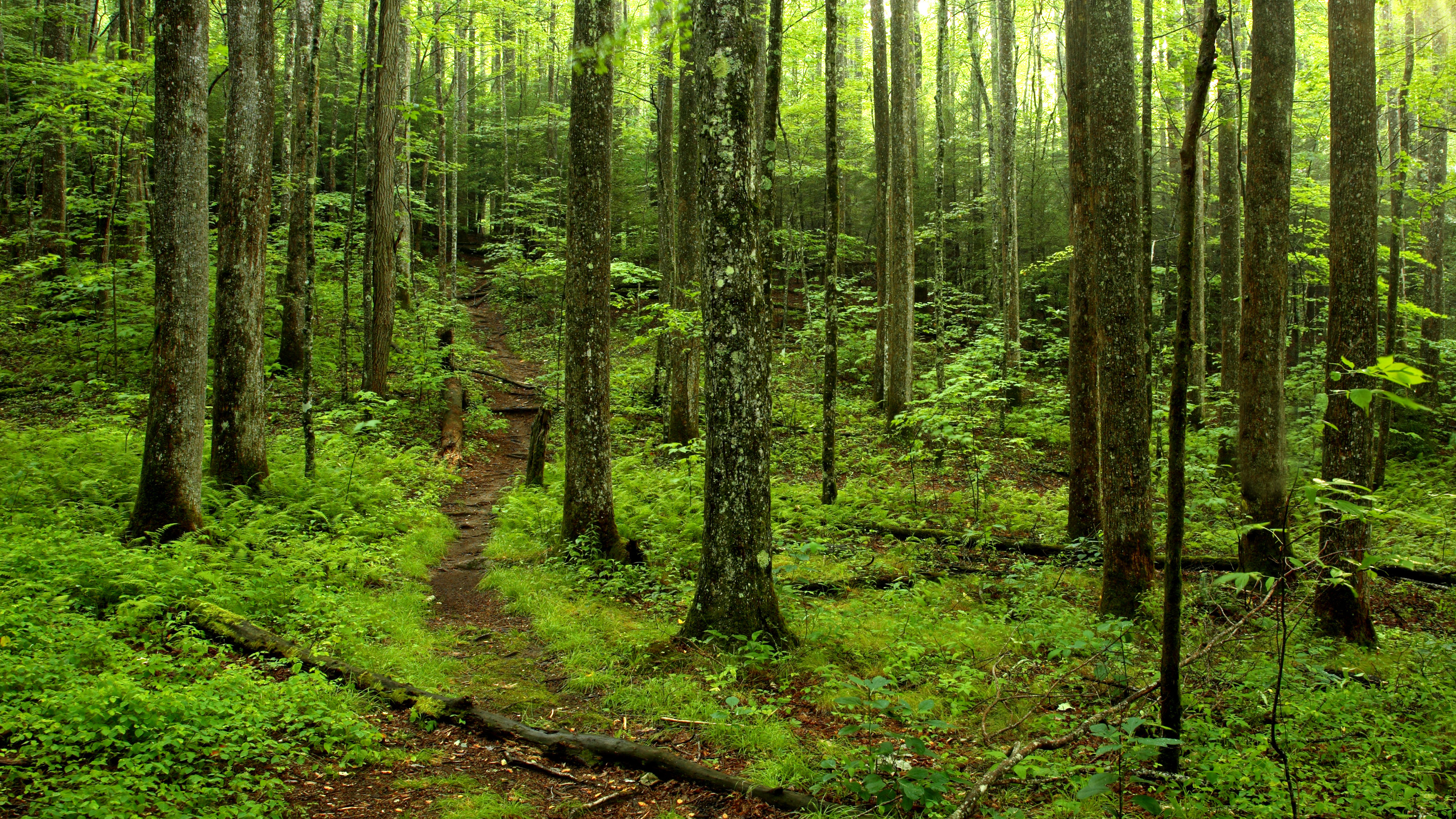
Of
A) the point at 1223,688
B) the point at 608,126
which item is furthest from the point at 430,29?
the point at 1223,688

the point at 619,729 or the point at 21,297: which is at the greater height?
the point at 21,297

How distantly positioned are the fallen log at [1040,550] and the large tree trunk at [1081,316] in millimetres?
566

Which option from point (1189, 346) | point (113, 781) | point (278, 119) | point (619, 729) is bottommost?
point (619, 729)

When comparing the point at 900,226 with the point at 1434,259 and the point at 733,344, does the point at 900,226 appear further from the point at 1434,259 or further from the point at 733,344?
the point at 1434,259

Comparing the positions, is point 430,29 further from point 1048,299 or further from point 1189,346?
point 1048,299

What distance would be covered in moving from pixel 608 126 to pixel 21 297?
53.3ft

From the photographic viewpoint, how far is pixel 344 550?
7449mm

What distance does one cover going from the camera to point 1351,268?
603cm

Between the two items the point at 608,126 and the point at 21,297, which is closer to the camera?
the point at 608,126

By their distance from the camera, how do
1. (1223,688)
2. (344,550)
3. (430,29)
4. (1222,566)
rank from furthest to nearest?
1. (430,29)
2. (1222,566)
3. (344,550)
4. (1223,688)

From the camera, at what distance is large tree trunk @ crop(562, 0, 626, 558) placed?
7.97 m

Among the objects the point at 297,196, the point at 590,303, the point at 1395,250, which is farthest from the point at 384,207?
the point at 1395,250

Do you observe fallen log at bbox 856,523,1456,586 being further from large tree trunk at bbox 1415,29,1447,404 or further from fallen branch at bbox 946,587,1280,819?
large tree trunk at bbox 1415,29,1447,404

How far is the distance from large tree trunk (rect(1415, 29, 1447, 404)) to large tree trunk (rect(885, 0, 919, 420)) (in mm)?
9784
